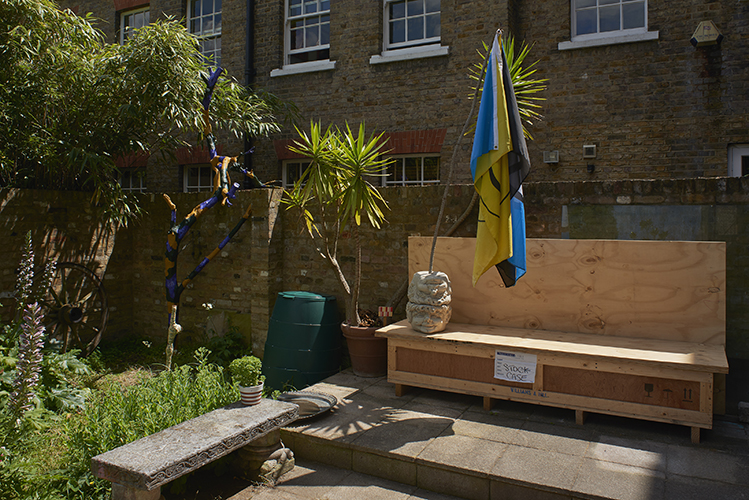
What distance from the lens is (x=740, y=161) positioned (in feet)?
20.7

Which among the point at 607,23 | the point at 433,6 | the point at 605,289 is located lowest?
the point at 605,289

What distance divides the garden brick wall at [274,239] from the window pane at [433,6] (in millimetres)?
3625

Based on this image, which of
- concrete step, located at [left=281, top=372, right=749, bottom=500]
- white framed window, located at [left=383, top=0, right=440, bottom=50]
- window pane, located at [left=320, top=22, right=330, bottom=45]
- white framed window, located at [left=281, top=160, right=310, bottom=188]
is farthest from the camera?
white framed window, located at [left=281, top=160, right=310, bottom=188]

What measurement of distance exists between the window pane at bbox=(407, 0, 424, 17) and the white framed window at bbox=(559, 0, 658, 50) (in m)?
2.10

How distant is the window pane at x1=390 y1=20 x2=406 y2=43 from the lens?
791 cm

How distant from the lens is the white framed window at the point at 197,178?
372 inches

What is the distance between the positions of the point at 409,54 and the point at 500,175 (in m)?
4.30

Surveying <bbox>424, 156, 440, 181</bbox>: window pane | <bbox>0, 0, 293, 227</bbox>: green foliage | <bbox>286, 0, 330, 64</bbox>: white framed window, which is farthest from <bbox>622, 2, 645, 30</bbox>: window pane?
<bbox>0, 0, 293, 227</bbox>: green foliage

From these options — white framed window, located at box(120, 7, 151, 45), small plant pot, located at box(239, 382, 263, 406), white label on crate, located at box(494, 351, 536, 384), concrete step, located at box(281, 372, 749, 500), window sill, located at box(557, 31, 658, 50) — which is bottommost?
→ concrete step, located at box(281, 372, 749, 500)

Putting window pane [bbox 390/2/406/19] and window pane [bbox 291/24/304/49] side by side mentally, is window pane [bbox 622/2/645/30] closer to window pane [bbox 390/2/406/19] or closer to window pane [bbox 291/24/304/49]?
window pane [bbox 390/2/406/19]

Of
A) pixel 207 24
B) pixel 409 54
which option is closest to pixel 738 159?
pixel 409 54

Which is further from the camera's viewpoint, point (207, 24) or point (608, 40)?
point (207, 24)

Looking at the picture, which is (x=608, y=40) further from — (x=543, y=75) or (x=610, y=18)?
(x=543, y=75)

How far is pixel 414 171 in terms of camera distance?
25.5 ft
